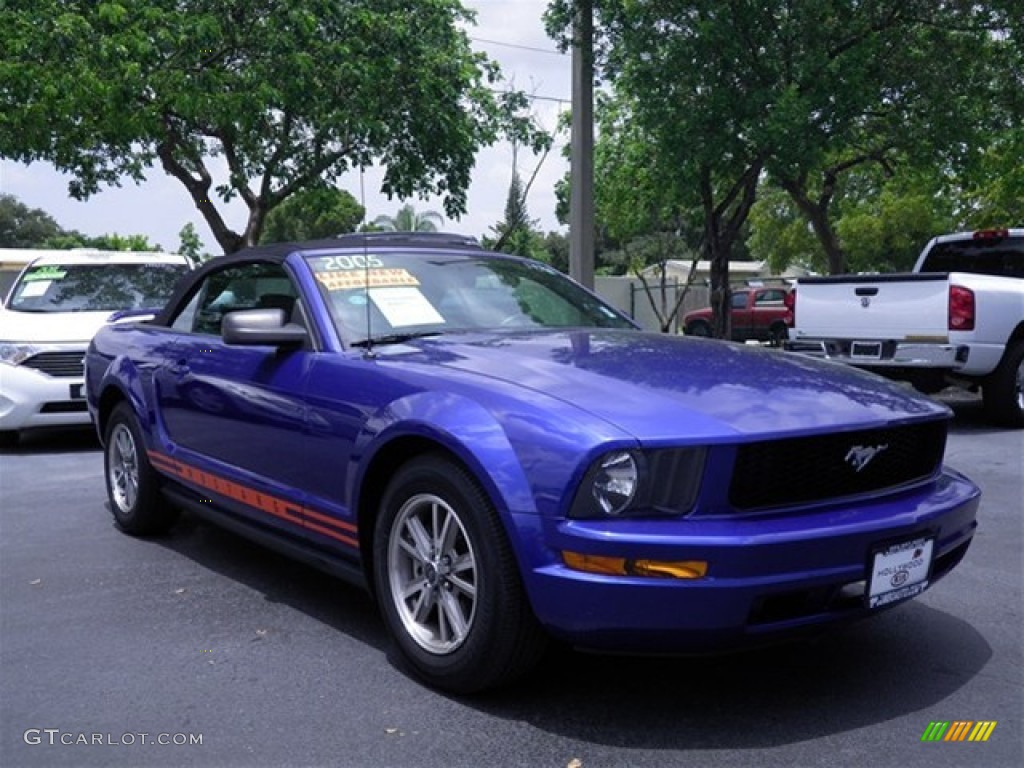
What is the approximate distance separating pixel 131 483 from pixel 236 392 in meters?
1.63

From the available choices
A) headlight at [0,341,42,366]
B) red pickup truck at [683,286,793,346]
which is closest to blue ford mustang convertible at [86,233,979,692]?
headlight at [0,341,42,366]

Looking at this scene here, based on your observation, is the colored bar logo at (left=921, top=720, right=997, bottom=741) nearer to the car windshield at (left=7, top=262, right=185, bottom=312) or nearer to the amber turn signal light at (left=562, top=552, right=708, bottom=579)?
the amber turn signal light at (left=562, top=552, right=708, bottom=579)

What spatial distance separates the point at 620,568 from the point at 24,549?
396cm

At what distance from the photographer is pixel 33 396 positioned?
28.2ft

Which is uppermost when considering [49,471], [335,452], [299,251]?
[299,251]

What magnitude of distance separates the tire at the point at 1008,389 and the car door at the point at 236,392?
280 inches

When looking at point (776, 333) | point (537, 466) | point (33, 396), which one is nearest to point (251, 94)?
point (33, 396)

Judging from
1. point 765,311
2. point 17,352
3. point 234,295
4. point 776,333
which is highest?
point 234,295

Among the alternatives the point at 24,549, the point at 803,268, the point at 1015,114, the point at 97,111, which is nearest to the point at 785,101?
the point at 1015,114

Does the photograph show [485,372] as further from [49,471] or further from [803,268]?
[803,268]

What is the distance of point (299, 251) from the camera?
4691 mm

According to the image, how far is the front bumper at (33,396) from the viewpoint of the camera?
28.2 ft

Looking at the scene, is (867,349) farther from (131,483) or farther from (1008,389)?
(131,483)

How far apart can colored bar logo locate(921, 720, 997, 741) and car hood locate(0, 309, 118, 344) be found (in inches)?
294
